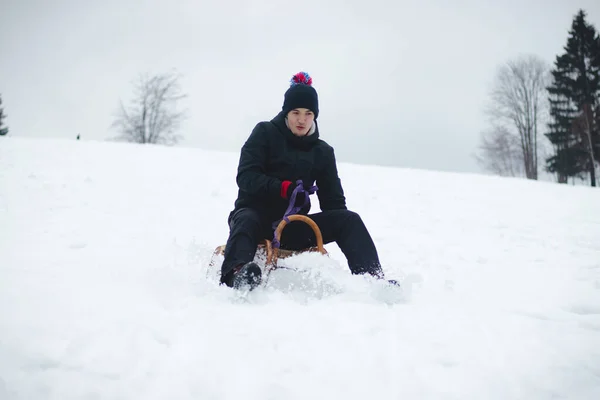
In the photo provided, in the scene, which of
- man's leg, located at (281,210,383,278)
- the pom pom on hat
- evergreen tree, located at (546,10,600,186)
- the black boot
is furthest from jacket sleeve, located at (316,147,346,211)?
evergreen tree, located at (546,10,600,186)

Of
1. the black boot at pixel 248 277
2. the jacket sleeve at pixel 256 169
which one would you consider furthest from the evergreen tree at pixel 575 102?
the black boot at pixel 248 277

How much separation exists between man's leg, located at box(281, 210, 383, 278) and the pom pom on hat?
3.67ft

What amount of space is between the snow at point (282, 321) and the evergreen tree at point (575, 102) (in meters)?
23.8

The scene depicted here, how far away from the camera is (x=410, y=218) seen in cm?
584

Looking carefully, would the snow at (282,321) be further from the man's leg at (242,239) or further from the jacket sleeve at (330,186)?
the jacket sleeve at (330,186)

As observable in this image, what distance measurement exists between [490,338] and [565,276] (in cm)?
198

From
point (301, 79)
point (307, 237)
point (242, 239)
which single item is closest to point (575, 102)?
point (301, 79)

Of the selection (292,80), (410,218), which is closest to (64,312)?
(292,80)

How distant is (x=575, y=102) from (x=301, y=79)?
30.2 m

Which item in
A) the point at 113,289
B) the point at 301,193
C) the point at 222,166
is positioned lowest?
the point at 113,289

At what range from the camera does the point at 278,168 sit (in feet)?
8.59

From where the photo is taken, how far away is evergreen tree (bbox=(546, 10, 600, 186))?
22.2 meters

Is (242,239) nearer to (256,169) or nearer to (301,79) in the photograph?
(256,169)

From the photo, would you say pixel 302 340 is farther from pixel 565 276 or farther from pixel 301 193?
pixel 565 276
